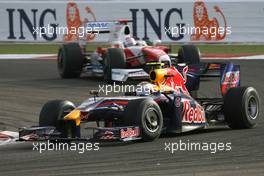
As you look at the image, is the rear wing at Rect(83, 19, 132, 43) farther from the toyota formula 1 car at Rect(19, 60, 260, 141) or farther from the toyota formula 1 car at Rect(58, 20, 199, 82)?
the toyota formula 1 car at Rect(19, 60, 260, 141)

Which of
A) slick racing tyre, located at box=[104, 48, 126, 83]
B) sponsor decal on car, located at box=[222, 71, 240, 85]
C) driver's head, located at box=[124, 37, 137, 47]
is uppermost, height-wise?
driver's head, located at box=[124, 37, 137, 47]

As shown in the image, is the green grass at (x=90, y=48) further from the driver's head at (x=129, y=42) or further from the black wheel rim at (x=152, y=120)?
the black wheel rim at (x=152, y=120)

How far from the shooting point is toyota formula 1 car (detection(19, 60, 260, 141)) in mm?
10551

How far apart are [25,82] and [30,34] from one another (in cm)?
1200

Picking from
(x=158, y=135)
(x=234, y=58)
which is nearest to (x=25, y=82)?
(x=234, y=58)

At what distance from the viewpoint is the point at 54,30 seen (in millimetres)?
32344

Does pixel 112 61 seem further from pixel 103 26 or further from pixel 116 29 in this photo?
pixel 116 29

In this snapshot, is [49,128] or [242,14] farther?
[242,14]

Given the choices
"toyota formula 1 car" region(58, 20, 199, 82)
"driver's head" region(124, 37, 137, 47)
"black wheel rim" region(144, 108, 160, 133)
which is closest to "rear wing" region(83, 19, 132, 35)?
"toyota formula 1 car" region(58, 20, 199, 82)

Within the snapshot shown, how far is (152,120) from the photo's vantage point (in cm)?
1073

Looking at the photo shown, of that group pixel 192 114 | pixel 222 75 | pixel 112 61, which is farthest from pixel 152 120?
pixel 112 61

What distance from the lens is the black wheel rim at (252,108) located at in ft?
40.1

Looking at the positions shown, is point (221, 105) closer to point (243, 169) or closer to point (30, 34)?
point (243, 169)

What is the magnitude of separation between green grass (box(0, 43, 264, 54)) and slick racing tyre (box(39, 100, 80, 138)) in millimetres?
18458
